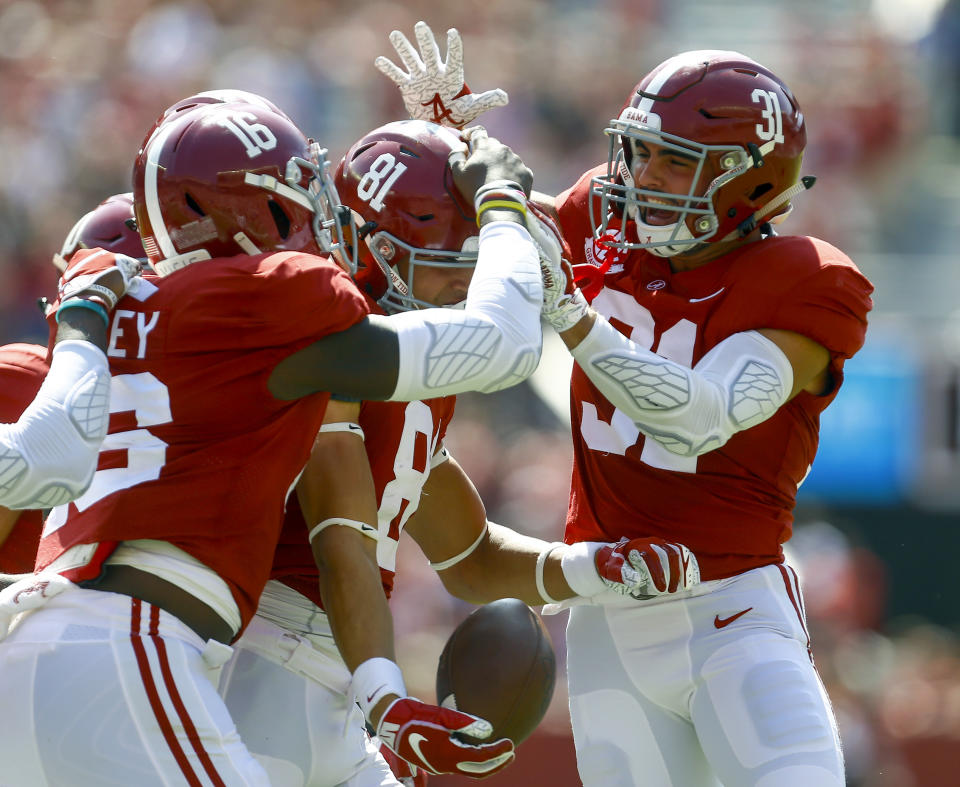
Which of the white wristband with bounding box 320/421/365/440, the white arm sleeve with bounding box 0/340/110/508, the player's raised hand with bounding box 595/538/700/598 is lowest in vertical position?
the player's raised hand with bounding box 595/538/700/598

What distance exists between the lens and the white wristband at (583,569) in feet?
11.9

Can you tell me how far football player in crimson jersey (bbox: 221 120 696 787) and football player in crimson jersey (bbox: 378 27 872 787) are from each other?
29cm

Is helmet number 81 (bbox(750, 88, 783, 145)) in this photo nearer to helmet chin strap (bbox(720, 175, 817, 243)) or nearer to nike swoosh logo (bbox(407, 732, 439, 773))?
helmet chin strap (bbox(720, 175, 817, 243))

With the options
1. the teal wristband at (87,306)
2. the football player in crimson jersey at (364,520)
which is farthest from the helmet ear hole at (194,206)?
the football player in crimson jersey at (364,520)

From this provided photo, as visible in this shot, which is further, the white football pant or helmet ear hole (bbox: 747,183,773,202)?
helmet ear hole (bbox: 747,183,773,202)

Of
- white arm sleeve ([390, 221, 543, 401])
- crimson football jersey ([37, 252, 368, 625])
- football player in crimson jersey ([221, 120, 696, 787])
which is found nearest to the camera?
crimson football jersey ([37, 252, 368, 625])

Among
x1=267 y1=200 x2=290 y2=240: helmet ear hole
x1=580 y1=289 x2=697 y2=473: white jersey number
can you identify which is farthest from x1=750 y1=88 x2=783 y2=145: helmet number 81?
x1=267 y1=200 x2=290 y2=240: helmet ear hole

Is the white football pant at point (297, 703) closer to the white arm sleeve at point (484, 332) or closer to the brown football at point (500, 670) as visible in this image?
the brown football at point (500, 670)

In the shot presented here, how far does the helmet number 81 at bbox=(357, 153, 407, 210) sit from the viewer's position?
348cm

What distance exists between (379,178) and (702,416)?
0.93 metres

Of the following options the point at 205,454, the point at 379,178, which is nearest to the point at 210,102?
the point at 379,178

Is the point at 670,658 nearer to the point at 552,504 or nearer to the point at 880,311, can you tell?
the point at 552,504

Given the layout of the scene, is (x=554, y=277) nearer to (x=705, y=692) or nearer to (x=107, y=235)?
(x=705, y=692)

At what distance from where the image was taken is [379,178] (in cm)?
351
